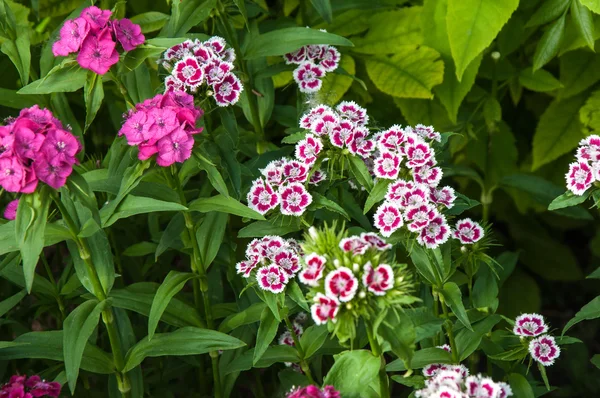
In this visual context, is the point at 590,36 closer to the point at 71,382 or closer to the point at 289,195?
the point at 289,195

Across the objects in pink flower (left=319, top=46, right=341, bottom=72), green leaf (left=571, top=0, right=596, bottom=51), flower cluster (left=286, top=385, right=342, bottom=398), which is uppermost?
green leaf (left=571, top=0, right=596, bottom=51)

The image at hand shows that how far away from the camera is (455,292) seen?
2242mm

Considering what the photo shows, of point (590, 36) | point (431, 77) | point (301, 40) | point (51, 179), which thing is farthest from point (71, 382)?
point (590, 36)

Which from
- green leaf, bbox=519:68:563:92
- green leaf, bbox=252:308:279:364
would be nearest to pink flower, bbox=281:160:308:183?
green leaf, bbox=252:308:279:364

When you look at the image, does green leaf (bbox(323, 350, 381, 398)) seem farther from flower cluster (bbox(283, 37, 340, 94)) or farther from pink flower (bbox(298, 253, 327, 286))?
→ flower cluster (bbox(283, 37, 340, 94))

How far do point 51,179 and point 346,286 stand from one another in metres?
0.76

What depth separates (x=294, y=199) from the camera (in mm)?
2240

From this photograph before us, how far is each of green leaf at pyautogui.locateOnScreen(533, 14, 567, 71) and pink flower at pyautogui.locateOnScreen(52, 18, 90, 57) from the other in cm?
163

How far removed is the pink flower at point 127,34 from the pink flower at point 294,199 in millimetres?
575

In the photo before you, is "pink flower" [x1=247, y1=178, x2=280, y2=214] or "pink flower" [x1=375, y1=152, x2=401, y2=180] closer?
"pink flower" [x1=375, y1=152, x2=401, y2=180]

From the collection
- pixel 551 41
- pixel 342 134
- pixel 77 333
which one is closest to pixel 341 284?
pixel 342 134

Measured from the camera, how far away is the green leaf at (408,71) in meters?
2.90

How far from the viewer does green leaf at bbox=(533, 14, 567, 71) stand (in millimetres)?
2830

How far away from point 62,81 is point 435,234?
3.66ft
